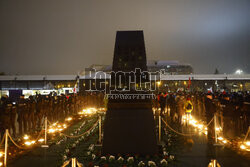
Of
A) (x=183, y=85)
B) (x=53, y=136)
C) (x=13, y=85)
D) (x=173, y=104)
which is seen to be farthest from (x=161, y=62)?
(x=53, y=136)

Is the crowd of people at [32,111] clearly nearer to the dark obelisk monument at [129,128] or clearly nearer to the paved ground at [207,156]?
the dark obelisk monument at [129,128]

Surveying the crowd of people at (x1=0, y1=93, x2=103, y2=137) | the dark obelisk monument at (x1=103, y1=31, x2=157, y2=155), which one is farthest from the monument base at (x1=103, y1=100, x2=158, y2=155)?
the crowd of people at (x1=0, y1=93, x2=103, y2=137)

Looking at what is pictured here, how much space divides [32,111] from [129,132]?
19.6 ft

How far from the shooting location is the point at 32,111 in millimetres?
9234

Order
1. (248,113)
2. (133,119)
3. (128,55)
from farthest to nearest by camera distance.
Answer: (128,55)
(248,113)
(133,119)

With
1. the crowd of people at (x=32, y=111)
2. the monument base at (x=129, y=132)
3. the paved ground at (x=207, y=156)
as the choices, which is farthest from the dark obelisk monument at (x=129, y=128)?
the crowd of people at (x=32, y=111)

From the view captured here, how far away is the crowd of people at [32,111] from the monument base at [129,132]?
4.60m

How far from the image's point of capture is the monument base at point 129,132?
19.3 feet

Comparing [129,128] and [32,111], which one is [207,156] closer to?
[129,128]

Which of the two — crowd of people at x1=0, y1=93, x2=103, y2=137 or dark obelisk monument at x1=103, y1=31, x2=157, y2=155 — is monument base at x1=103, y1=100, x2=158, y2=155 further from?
crowd of people at x1=0, y1=93, x2=103, y2=137

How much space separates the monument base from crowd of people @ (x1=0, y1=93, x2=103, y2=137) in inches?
181

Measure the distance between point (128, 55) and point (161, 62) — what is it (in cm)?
6348

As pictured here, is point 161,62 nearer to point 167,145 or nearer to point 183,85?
point 183,85

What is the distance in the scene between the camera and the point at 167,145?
7.04m
